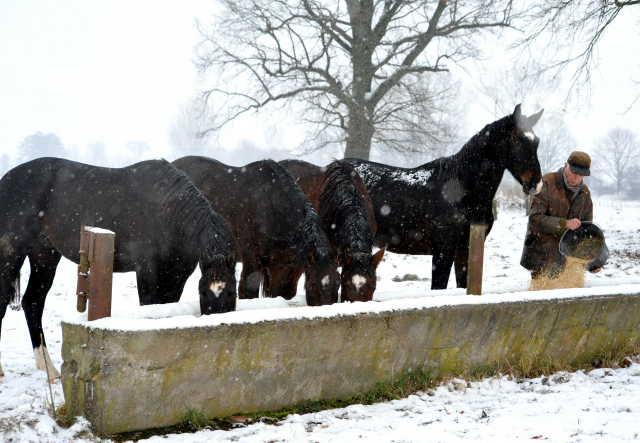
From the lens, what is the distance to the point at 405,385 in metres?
3.57

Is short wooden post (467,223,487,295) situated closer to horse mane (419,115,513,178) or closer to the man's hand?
the man's hand

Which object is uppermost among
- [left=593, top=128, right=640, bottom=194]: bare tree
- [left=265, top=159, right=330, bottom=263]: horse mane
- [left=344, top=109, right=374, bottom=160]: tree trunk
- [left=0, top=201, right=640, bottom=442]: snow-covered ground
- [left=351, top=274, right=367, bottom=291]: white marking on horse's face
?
[left=593, top=128, right=640, bottom=194]: bare tree

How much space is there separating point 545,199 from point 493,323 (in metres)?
2.00

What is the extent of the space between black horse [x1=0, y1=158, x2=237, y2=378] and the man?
3.40 metres

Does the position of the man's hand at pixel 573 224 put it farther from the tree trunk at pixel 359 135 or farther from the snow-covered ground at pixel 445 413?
the tree trunk at pixel 359 135

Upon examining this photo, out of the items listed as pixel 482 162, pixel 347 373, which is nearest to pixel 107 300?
pixel 347 373

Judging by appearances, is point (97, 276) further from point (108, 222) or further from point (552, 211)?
point (552, 211)

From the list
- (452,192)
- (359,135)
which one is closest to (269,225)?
(452,192)

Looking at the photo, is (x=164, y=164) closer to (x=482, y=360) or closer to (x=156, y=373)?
(x=156, y=373)

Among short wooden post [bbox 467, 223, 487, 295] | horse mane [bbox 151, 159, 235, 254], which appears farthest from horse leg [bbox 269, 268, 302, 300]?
short wooden post [bbox 467, 223, 487, 295]

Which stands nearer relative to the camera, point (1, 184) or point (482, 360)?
point (482, 360)

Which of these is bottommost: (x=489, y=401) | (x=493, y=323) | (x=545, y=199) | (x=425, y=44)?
(x=489, y=401)

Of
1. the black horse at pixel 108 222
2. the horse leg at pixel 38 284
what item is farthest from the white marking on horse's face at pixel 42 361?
the horse leg at pixel 38 284

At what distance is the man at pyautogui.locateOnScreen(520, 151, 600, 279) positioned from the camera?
508 centimetres
